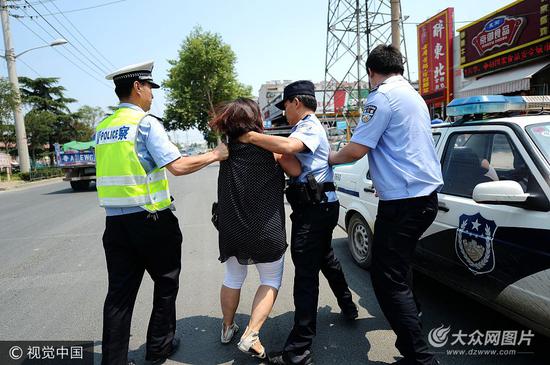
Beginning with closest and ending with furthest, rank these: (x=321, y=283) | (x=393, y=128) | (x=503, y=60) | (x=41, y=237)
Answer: (x=393, y=128) → (x=321, y=283) → (x=41, y=237) → (x=503, y=60)

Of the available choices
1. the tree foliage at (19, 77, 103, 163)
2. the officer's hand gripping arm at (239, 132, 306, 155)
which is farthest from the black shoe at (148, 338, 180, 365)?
the tree foliage at (19, 77, 103, 163)

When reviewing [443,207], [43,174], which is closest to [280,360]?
[443,207]

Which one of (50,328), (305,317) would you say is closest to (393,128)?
(305,317)

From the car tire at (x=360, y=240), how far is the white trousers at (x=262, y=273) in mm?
1615

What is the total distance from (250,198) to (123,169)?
80 centimetres

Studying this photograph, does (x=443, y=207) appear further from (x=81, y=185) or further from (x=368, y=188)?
(x=81, y=185)

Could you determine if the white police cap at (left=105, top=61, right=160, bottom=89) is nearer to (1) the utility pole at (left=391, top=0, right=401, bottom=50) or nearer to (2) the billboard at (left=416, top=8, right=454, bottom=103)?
(1) the utility pole at (left=391, top=0, right=401, bottom=50)

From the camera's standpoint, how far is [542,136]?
234cm

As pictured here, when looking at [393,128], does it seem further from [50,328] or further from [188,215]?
[188,215]

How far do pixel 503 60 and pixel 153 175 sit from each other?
51.2 ft

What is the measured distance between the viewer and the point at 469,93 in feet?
50.8

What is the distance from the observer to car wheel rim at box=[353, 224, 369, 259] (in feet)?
13.2

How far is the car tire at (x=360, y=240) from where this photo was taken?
3.96 metres

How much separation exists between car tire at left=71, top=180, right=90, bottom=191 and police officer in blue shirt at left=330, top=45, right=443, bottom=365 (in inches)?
594
